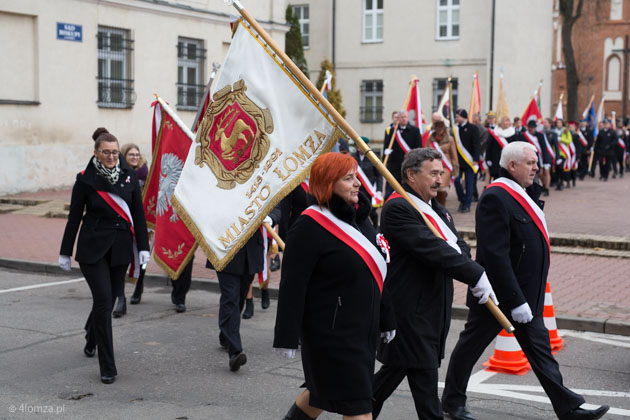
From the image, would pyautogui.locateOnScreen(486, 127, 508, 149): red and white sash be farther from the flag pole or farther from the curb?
the flag pole

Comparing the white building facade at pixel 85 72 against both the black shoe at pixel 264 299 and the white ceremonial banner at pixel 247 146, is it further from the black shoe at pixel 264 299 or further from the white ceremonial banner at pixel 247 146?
the white ceremonial banner at pixel 247 146

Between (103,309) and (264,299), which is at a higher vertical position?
(103,309)

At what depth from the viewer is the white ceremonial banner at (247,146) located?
5.88 meters

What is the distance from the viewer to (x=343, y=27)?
3853 centimetres

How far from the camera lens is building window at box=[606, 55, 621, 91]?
60.0 meters

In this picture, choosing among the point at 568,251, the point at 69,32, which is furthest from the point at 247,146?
the point at 69,32

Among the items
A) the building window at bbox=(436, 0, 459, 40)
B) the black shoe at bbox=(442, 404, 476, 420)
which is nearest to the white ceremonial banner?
the black shoe at bbox=(442, 404, 476, 420)

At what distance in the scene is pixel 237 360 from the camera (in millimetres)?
6664

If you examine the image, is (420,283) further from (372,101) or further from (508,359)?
(372,101)

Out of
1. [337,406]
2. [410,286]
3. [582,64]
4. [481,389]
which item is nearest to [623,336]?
[481,389]

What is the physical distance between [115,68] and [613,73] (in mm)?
45981

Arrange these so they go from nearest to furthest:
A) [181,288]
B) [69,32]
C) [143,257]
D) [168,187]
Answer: [143,257]
[168,187]
[181,288]
[69,32]

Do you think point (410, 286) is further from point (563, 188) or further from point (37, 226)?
point (563, 188)

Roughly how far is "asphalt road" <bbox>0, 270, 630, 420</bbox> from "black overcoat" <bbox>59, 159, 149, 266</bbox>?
921 millimetres
